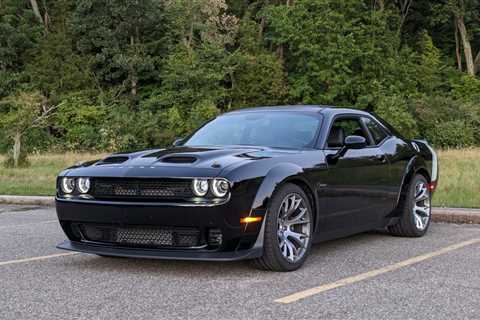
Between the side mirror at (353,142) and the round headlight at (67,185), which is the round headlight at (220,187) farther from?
the side mirror at (353,142)

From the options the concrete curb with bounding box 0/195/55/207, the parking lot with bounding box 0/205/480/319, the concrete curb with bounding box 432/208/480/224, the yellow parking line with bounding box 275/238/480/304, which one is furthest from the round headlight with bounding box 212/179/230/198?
the concrete curb with bounding box 0/195/55/207

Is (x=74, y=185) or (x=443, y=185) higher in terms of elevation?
(x=74, y=185)

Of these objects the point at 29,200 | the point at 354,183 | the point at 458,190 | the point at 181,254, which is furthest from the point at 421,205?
the point at 29,200

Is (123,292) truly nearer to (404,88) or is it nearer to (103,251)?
(103,251)

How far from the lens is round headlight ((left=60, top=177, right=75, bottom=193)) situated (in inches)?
245

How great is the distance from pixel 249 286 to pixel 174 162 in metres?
1.20

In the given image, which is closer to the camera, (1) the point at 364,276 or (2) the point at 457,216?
(1) the point at 364,276

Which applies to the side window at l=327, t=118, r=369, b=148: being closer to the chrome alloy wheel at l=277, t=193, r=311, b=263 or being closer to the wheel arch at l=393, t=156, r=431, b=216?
the wheel arch at l=393, t=156, r=431, b=216

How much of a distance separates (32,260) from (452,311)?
391cm

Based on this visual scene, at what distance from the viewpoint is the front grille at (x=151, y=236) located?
18.8 feet

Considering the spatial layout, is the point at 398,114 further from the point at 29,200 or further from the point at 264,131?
the point at 264,131

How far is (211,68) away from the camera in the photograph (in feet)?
157

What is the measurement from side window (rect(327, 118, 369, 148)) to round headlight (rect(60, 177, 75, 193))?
8.08 ft

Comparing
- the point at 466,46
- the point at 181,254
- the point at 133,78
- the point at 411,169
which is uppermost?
the point at 466,46
